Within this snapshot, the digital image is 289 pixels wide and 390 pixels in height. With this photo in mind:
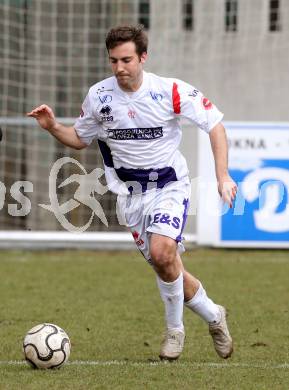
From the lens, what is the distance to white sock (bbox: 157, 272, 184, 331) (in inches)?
252

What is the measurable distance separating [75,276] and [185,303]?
173 inches

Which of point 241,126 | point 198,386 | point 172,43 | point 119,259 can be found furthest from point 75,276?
point 198,386

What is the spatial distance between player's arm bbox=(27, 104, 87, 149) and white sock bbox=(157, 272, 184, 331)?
106 centimetres

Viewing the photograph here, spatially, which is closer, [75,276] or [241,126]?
[75,276]

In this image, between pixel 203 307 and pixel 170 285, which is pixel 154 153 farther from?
pixel 203 307

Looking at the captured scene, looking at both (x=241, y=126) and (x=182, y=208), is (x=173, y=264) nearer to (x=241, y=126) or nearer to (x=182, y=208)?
(x=182, y=208)

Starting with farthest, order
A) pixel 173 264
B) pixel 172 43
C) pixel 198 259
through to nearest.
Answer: pixel 172 43 → pixel 198 259 → pixel 173 264

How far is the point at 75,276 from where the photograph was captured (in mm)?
10906

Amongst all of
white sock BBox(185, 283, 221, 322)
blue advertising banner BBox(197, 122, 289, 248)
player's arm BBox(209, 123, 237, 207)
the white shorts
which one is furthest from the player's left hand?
blue advertising banner BBox(197, 122, 289, 248)

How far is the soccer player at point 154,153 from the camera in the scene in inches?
250

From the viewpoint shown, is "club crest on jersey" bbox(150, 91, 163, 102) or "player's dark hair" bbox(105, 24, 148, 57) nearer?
"player's dark hair" bbox(105, 24, 148, 57)

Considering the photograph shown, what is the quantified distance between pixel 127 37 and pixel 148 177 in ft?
2.87

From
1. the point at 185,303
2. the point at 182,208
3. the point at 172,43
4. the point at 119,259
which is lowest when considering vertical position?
the point at 119,259

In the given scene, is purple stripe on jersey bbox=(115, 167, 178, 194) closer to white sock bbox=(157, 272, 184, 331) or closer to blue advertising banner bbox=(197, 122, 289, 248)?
white sock bbox=(157, 272, 184, 331)
